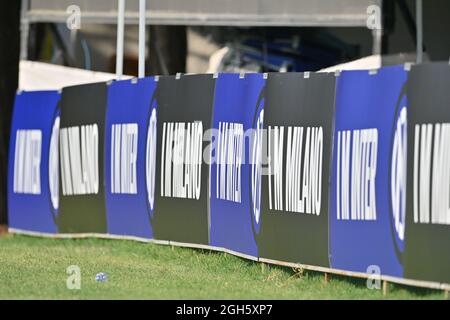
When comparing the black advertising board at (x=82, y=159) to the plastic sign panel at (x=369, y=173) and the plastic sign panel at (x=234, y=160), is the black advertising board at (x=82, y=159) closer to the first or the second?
the plastic sign panel at (x=234, y=160)

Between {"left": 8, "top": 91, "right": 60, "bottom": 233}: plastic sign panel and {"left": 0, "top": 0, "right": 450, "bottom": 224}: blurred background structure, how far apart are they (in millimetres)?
2258

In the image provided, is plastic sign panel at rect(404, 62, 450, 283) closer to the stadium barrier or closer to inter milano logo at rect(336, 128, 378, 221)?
the stadium barrier

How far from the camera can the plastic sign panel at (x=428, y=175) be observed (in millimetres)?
9727

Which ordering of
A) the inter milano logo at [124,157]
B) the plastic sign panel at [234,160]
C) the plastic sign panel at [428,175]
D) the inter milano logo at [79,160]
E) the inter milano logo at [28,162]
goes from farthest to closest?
the inter milano logo at [28,162] → the inter milano logo at [79,160] → the inter milano logo at [124,157] → the plastic sign panel at [234,160] → the plastic sign panel at [428,175]

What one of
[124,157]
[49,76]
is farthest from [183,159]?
[49,76]

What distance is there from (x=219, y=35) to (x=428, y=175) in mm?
18267

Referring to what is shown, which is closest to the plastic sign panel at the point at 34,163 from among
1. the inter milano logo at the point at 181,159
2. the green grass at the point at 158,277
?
the green grass at the point at 158,277

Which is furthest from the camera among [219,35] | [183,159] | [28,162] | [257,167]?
[219,35]

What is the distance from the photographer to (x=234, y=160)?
12898 millimetres

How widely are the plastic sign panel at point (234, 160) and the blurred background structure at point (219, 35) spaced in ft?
21.7

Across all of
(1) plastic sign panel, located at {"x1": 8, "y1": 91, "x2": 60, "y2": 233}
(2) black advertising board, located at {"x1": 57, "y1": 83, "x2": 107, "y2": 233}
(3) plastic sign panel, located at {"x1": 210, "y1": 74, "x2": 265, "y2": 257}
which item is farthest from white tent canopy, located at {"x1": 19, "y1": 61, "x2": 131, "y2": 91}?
(3) plastic sign panel, located at {"x1": 210, "y1": 74, "x2": 265, "y2": 257}

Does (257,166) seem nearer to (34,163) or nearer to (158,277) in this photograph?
(158,277)

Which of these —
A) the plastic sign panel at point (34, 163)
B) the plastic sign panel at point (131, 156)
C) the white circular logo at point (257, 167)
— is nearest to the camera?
the white circular logo at point (257, 167)

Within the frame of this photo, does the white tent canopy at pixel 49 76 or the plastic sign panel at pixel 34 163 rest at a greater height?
the white tent canopy at pixel 49 76
